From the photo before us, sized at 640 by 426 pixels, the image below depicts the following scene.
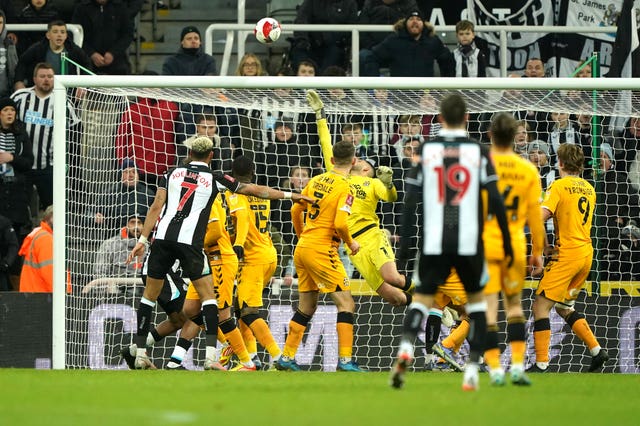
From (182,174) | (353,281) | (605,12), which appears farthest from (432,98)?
(605,12)

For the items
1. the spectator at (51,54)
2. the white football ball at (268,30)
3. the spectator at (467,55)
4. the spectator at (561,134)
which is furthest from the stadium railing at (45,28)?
the spectator at (561,134)

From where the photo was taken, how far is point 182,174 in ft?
40.3

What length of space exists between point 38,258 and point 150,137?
80.5 inches

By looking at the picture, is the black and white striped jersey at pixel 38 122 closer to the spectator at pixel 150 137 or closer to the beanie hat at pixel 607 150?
the spectator at pixel 150 137

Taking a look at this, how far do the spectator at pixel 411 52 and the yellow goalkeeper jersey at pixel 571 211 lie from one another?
14.3 feet

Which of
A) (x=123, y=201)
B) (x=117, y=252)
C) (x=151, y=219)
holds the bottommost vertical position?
(x=117, y=252)

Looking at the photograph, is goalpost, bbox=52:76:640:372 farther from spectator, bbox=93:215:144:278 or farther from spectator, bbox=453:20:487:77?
spectator, bbox=453:20:487:77

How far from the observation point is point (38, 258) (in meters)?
15.0

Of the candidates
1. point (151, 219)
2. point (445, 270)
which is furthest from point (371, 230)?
point (445, 270)

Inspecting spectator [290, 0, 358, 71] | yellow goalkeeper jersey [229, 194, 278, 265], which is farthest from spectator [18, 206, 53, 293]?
spectator [290, 0, 358, 71]

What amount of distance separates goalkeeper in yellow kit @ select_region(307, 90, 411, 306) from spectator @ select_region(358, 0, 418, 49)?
4699 millimetres

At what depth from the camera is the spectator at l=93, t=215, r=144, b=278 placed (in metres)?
14.5

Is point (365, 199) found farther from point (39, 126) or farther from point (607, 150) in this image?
point (39, 126)

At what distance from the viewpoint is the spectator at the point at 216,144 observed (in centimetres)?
1491
